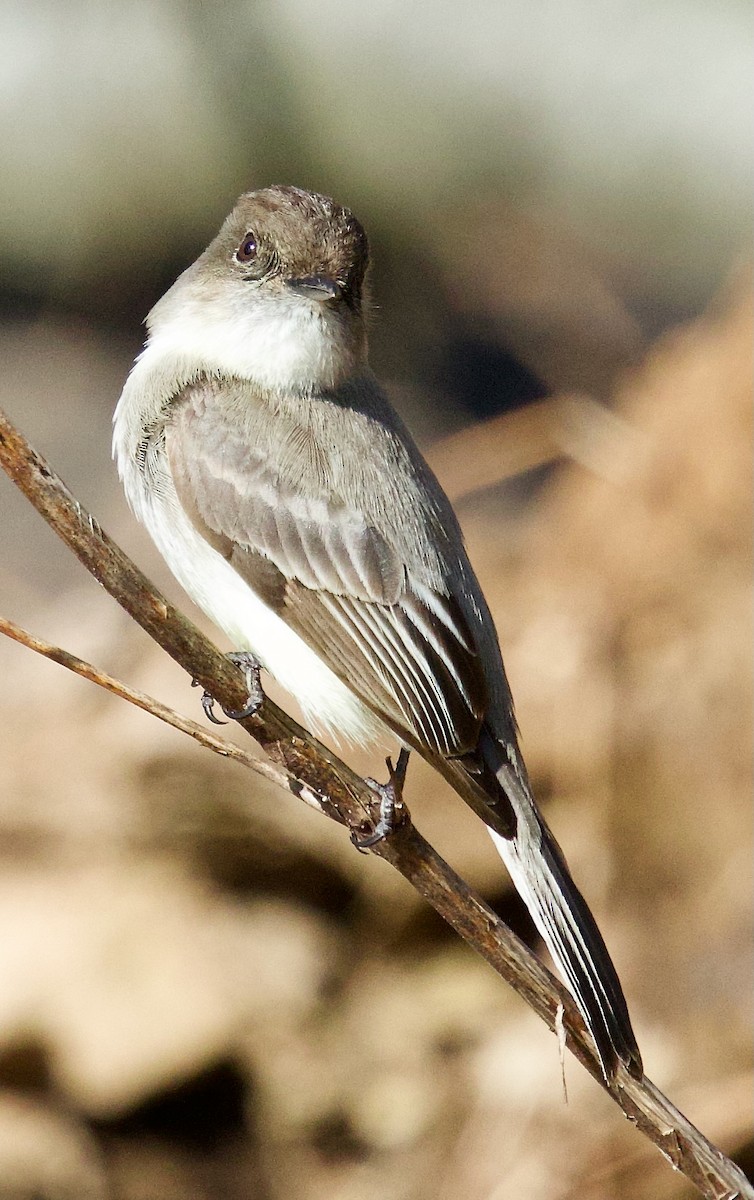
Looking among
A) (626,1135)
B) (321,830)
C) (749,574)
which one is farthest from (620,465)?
(626,1135)

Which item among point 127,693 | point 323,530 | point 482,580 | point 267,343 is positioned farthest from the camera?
point 482,580

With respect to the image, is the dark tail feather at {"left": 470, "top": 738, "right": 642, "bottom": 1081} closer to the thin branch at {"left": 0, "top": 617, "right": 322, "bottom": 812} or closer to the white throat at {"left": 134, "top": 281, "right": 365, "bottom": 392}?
the thin branch at {"left": 0, "top": 617, "right": 322, "bottom": 812}

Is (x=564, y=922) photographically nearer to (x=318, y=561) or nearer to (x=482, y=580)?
(x=318, y=561)

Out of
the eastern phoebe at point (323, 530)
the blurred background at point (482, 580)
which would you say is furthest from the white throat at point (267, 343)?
the blurred background at point (482, 580)

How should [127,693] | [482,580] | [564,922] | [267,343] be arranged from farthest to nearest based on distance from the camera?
[482,580] → [267,343] → [564,922] → [127,693]

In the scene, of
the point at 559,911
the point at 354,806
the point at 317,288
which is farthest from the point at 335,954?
the point at 317,288

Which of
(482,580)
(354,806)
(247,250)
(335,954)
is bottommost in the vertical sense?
(335,954)

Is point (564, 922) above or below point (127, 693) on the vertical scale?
below

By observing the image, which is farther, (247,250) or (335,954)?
(335,954)
